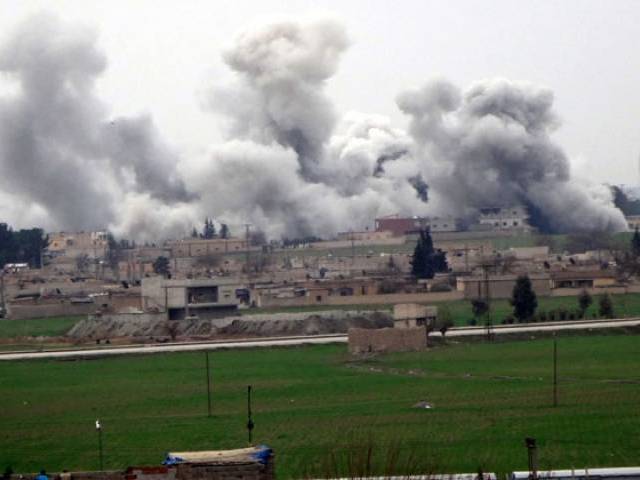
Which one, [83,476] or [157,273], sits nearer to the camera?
[83,476]

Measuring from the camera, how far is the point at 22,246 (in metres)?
67.9

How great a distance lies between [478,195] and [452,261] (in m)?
11.4

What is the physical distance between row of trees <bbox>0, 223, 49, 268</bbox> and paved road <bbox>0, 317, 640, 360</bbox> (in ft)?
102

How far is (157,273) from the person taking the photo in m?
59.4

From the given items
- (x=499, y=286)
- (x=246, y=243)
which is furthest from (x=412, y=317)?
(x=246, y=243)

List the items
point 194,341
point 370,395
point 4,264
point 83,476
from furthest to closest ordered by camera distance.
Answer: point 4,264 < point 194,341 < point 370,395 < point 83,476

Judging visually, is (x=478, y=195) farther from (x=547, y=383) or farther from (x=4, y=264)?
(x=547, y=383)

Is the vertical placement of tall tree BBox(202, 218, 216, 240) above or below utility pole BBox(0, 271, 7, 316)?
above

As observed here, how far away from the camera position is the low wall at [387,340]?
32.4m

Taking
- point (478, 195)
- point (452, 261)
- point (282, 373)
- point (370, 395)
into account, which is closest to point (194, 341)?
point (282, 373)

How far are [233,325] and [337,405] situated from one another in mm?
17553

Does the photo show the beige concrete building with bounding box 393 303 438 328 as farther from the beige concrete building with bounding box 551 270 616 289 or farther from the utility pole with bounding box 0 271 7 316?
the utility pole with bounding box 0 271 7 316

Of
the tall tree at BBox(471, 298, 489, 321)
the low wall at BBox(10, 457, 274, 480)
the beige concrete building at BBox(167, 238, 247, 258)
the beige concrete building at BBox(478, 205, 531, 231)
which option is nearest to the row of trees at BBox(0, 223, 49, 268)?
the beige concrete building at BBox(167, 238, 247, 258)

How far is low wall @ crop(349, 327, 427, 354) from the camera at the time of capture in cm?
3241
